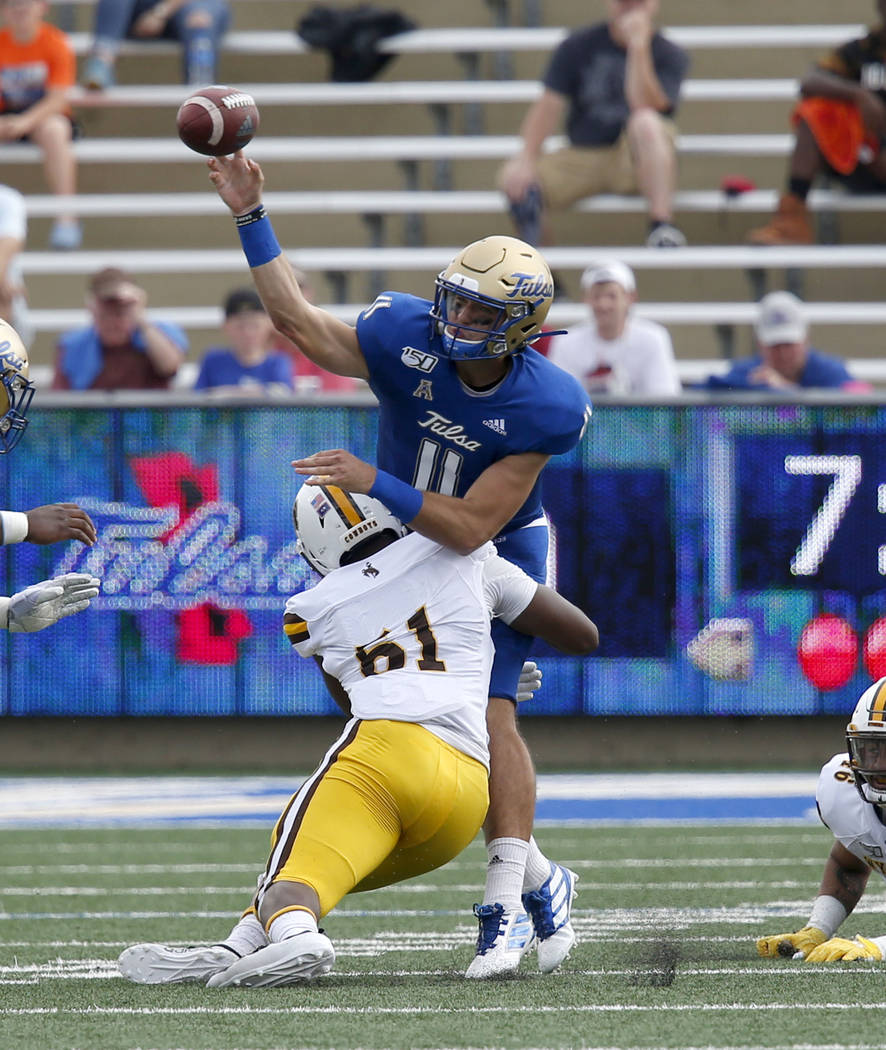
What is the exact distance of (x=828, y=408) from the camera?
9039 mm

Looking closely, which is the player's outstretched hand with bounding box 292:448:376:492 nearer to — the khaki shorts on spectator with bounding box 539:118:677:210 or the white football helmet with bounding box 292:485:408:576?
the white football helmet with bounding box 292:485:408:576

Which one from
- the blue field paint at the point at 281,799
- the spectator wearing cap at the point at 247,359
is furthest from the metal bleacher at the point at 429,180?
the blue field paint at the point at 281,799

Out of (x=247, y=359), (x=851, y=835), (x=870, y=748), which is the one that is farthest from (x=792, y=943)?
(x=247, y=359)

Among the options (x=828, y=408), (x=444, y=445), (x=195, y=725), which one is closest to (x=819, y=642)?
(x=828, y=408)

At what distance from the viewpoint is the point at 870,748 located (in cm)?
443

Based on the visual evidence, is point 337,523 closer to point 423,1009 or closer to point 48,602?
point 48,602

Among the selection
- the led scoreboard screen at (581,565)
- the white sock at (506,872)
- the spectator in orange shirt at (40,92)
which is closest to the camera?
the white sock at (506,872)

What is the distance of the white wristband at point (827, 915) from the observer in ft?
15.1

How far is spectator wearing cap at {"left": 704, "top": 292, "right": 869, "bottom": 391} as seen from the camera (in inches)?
379

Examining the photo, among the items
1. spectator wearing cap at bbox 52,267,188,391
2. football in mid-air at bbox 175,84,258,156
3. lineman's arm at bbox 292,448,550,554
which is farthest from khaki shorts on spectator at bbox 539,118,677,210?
lineman's arm at bbox 292,448,550,554

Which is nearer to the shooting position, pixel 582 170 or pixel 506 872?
pixel 506 872

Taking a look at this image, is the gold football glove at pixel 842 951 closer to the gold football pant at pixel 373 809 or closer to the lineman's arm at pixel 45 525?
the gold football pant at pixel 373 809

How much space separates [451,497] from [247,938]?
1.06 m

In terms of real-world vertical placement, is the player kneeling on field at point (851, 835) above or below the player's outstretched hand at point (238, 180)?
below
